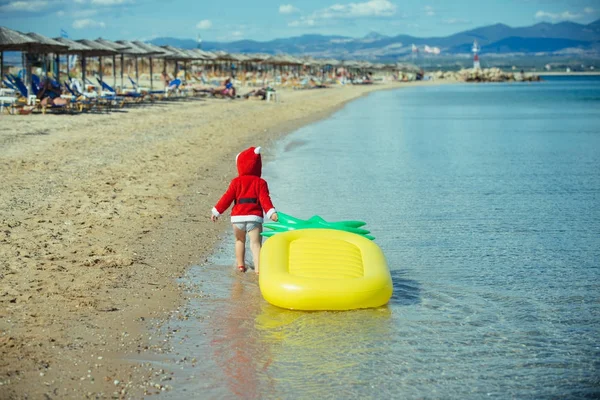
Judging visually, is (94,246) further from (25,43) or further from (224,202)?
(25,43)

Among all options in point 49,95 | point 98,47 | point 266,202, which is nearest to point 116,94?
point 98,47

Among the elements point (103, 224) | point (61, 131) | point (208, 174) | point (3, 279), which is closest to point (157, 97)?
point (61, 131)

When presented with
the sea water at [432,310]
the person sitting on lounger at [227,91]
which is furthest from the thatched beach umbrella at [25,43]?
the person sitting on lounger at [227,91]

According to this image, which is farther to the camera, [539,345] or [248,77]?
[248,77]

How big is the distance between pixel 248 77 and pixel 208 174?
46.2 metres

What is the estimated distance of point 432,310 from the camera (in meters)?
5.75

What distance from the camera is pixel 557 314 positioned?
573 centimetres

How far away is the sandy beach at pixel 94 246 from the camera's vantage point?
4332mm

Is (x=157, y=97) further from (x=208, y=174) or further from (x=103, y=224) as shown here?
(x=103, y=224)

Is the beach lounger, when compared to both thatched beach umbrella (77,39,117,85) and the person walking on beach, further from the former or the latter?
the person walking on beach

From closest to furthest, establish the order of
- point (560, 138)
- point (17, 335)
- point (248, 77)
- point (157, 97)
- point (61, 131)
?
point (17, 335), point (61, 131), point (560, 138), point (157, 97), point (248, 77)

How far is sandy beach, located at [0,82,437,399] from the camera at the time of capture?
4.33m

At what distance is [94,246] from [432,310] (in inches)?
122

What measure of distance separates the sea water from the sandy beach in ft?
1.09
